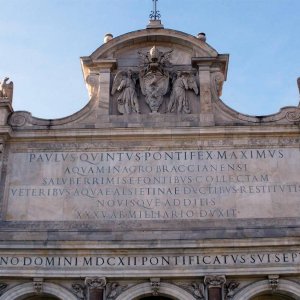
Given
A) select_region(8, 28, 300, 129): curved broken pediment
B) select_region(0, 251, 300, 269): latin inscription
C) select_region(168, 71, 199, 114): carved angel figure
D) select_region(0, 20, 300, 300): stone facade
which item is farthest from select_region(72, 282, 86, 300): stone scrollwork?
select_region(168, 71, 199, 114): carved angel figure

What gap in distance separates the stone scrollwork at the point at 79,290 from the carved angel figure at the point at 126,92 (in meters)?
5.42

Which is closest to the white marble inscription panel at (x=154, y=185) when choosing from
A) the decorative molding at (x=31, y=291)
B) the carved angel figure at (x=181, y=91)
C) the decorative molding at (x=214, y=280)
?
the carved angel figure at (x=181, y=91)

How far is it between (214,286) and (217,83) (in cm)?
Result: 651

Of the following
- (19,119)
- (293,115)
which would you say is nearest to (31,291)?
(19,119)

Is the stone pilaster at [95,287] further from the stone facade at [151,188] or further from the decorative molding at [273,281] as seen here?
the decorative molding at [273,281]

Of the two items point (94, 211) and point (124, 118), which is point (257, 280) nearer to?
point (94, 211)

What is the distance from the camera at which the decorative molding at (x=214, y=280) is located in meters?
19.1

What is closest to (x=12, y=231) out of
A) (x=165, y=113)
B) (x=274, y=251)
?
(x=165, y=113)

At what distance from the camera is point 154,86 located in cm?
2244

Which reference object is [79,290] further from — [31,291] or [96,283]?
[31,291]

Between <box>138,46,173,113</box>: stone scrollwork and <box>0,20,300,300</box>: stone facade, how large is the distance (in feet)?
0.11

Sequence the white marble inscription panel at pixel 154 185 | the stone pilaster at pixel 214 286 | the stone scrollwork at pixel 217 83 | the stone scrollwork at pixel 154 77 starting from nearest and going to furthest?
the stone pilaster at pixel 214 286 → the white marble inscription panel at pixel 154 185 → the stone scrollwork at pixel 154 77 → the stone scrollwork at pixel 217 83

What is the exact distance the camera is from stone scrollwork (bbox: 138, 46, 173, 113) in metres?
22.3

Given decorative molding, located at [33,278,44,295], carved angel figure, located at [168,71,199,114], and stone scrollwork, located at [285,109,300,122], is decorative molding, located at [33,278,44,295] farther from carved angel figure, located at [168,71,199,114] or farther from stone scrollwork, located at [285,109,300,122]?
stone scrollwork, located at [285,109,300,122]
